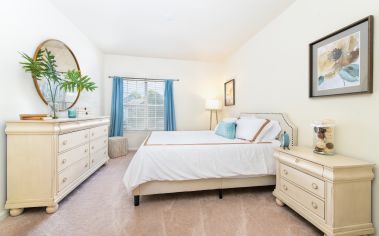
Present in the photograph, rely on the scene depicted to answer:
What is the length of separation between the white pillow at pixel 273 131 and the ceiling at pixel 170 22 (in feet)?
5.40

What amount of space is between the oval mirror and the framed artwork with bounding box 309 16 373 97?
329 cm

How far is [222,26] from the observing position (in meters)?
2.85

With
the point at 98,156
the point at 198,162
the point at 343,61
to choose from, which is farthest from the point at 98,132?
the point at 343,61

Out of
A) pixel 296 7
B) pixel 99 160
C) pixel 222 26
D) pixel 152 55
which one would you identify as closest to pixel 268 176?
pixel 296 7

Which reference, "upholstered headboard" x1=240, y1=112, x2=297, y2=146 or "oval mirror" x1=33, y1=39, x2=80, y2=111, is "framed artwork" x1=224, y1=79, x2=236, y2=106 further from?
"oval mirror" x1=33, y1=39, x2=80, y2=111

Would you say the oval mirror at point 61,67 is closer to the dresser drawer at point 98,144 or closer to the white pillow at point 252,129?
the dresser drawer at point 98,144

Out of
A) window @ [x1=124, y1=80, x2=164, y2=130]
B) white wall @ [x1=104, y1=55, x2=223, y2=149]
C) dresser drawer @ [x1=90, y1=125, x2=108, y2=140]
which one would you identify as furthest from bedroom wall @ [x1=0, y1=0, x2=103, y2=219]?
window @ [x1=124, y1=80, x2=164, y2=130]

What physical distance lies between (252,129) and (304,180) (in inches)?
39.4

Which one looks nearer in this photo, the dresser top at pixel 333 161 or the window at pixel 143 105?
the dresser top at pixel 333 161

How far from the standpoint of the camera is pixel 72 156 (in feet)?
6.70

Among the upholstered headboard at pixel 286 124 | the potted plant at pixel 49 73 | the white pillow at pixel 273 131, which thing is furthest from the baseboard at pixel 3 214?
the upholstered headboard at pixel 286 124

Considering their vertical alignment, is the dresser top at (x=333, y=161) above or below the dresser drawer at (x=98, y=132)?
below

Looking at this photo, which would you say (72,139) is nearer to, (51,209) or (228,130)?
(51,209)

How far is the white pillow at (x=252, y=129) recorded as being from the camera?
2.33 m
